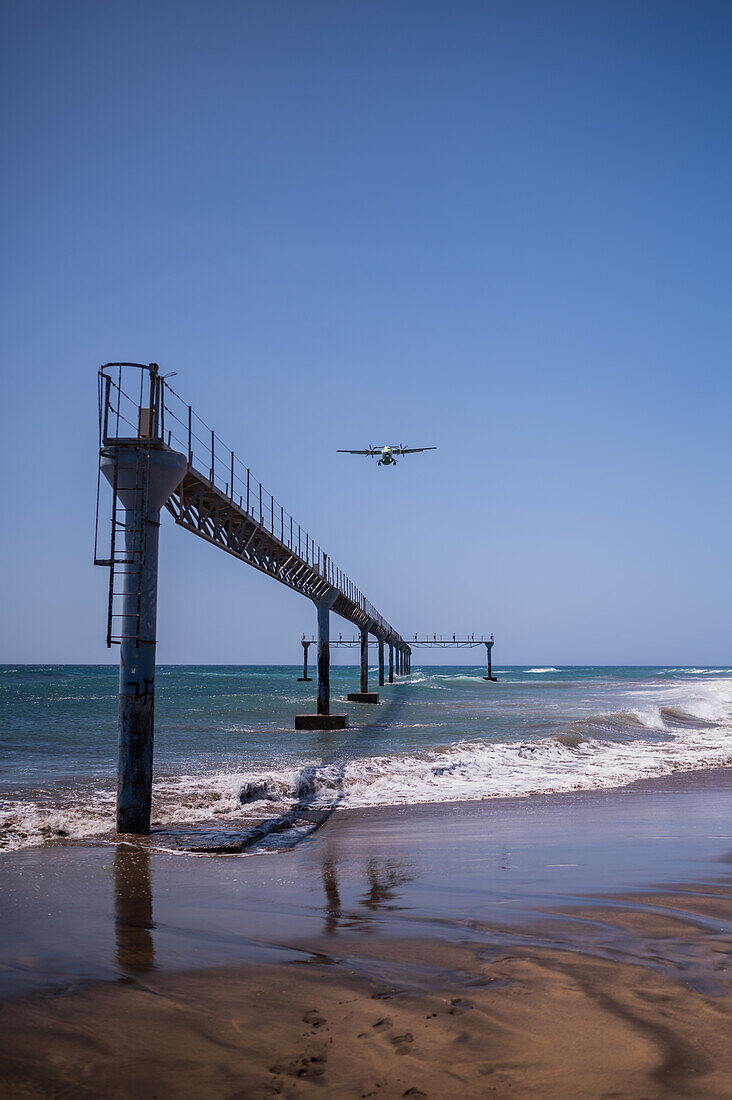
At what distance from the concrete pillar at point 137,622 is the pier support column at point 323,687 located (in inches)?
755

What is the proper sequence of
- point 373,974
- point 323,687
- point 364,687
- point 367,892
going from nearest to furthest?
1. point 373,974
2. point 367,892
3. point 323,687
4. point 364,687

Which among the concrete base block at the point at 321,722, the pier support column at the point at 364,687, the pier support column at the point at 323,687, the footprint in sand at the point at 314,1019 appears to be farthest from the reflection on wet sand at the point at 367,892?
the pier support column at the point at 364,687

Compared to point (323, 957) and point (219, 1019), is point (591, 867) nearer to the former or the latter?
point (323, 957)

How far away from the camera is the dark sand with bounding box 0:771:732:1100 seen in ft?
10.4

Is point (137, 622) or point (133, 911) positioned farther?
point (137, 622)

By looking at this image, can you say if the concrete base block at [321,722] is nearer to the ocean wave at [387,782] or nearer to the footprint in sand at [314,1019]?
the ocean wave at [387,782]

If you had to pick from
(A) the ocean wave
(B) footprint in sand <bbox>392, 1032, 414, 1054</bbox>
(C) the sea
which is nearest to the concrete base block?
(C) the sea

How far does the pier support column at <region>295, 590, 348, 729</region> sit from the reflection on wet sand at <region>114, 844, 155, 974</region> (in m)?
20.4

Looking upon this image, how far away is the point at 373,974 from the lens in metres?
4.25

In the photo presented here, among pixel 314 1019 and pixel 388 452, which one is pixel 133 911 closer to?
pixel 314 1019

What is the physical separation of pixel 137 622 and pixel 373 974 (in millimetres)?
6210

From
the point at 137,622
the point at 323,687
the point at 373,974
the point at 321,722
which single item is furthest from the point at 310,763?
the point at 373,974

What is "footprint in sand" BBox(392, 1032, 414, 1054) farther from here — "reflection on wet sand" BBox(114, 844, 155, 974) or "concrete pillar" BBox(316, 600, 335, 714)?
"concrete pillar" BBox(316, 600, 335, 714)

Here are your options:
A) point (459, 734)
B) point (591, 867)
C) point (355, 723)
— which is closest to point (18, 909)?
point (591, 867)
